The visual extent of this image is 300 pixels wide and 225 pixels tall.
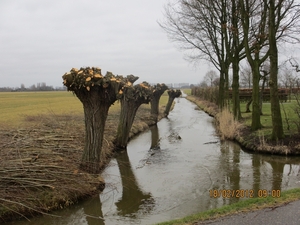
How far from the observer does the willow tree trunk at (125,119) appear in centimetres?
1270

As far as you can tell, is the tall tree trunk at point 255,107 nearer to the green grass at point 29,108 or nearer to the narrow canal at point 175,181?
the narrow canal at point 175,181

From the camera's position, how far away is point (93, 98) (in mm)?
8531

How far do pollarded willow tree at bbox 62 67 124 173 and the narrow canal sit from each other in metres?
1.01

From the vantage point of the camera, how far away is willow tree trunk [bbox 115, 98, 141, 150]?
500 inches

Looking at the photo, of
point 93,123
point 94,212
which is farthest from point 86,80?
point 94,212

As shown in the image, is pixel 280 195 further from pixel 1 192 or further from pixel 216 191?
pixel 1 192

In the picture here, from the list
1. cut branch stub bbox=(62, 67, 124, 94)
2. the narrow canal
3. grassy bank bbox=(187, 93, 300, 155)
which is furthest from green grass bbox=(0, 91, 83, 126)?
grassy bank bbox=(187, 93, 300, 155)

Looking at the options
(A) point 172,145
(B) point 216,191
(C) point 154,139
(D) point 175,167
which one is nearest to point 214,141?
(A) point 172,145

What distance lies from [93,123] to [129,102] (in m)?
4.07

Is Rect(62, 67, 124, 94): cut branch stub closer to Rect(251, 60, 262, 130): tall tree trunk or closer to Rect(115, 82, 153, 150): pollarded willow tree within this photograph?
Rect(115, 82, 153, 150): pollarded willow tree

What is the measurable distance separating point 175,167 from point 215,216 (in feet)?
16.5
